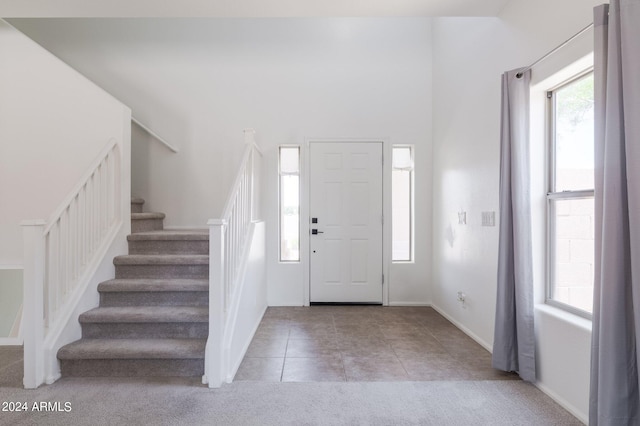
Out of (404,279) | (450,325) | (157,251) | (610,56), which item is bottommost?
(450,325)

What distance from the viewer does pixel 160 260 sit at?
2.99 meters

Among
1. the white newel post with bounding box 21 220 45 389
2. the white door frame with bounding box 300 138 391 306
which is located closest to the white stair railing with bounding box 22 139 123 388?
the white newel post with bounding box 21 220 45 389

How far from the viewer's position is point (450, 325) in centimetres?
361

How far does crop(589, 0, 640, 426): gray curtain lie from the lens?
1.43m

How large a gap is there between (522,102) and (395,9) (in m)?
1.18

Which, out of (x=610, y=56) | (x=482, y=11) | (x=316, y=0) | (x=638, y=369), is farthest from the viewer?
(x=482, y=11)

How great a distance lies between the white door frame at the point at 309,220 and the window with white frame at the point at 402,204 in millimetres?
152

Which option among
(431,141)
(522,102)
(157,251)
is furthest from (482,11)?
(157,251)

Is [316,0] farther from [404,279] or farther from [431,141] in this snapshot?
[404,279]

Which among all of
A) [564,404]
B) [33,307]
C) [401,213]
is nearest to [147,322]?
[33,307]

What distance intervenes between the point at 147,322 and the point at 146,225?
1.42 meters

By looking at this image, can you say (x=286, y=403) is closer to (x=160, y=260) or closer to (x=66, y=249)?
(x=160, y=260)

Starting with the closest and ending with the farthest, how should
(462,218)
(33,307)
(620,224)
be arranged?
(620,224) → (33,307) → (462,218)

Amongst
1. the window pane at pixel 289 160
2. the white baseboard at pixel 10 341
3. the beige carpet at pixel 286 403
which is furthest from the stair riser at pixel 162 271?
the window pane at pixel 289 160
